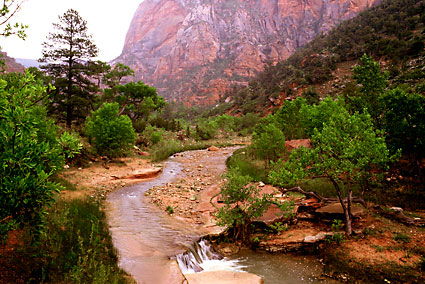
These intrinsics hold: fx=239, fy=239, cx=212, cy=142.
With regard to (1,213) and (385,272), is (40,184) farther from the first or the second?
(385,272)

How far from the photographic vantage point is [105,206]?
1340 centimetres

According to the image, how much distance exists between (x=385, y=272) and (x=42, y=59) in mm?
35255

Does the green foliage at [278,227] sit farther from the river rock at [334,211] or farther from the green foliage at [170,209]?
the green foliage at [170,209]

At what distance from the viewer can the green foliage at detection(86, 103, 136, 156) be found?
70.6 feet

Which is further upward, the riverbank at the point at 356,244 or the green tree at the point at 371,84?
the green tree at the point at 371,84

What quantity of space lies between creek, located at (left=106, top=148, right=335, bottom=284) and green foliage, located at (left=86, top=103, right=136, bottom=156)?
33.0 feet

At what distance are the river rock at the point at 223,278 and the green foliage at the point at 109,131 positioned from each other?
16.5 m

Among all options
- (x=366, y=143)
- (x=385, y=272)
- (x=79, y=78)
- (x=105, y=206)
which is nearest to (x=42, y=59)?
(x=79, y=78)

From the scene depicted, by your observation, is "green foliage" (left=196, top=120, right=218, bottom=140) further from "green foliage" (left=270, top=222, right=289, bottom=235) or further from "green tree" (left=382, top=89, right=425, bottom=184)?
"green foliage" (left=270, top=222, right=289, bottom=235)

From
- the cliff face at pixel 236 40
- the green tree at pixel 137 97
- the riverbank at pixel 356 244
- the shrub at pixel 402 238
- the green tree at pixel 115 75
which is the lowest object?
the riverbank at pixel 356 244

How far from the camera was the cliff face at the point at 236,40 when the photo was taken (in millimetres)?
154125

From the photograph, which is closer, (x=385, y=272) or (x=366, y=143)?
(x=385, y=272)

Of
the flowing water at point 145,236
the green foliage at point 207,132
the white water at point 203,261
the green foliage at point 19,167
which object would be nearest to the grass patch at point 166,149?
the green foliage at point 207,132

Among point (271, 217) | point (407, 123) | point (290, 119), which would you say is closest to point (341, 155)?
point (271, 217)
